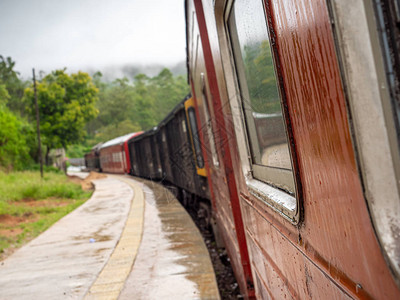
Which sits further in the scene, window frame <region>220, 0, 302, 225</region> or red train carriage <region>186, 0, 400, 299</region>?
window frame <region>220, 0, 302, 225</region>

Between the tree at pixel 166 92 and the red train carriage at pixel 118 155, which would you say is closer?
the red train carriage at pixel 118 155

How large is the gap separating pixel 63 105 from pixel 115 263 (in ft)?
108

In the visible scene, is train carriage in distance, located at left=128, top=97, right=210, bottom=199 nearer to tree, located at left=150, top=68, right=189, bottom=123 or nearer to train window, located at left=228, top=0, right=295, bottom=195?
train window, located at left=228, top=0, right=295, bottom=195

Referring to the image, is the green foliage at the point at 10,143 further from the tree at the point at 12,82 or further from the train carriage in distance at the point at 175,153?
the tree at the point at 12,82

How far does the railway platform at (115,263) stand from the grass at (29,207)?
4.57 feet

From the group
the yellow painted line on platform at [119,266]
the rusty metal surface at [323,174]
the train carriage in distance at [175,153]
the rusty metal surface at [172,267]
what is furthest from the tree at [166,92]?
the rusty metal surface at [323,174]

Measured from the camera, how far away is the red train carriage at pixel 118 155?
2794cm

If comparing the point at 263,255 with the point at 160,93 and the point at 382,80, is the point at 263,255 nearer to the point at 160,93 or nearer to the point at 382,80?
the point at 382,80

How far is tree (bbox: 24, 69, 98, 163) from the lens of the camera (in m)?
34.4

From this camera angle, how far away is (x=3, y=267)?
5.39m

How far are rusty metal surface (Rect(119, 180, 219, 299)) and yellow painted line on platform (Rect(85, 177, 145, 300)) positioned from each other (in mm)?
91

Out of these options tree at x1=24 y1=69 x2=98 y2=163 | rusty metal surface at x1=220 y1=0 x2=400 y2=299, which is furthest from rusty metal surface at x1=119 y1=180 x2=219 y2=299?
tree at x1=24 y1=69 x2=98 y2=163

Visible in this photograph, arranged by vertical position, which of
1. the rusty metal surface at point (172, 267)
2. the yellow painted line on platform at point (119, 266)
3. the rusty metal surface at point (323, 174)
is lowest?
the rusty metal surface at point (172, 267)

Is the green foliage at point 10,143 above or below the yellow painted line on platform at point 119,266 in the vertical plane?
above
